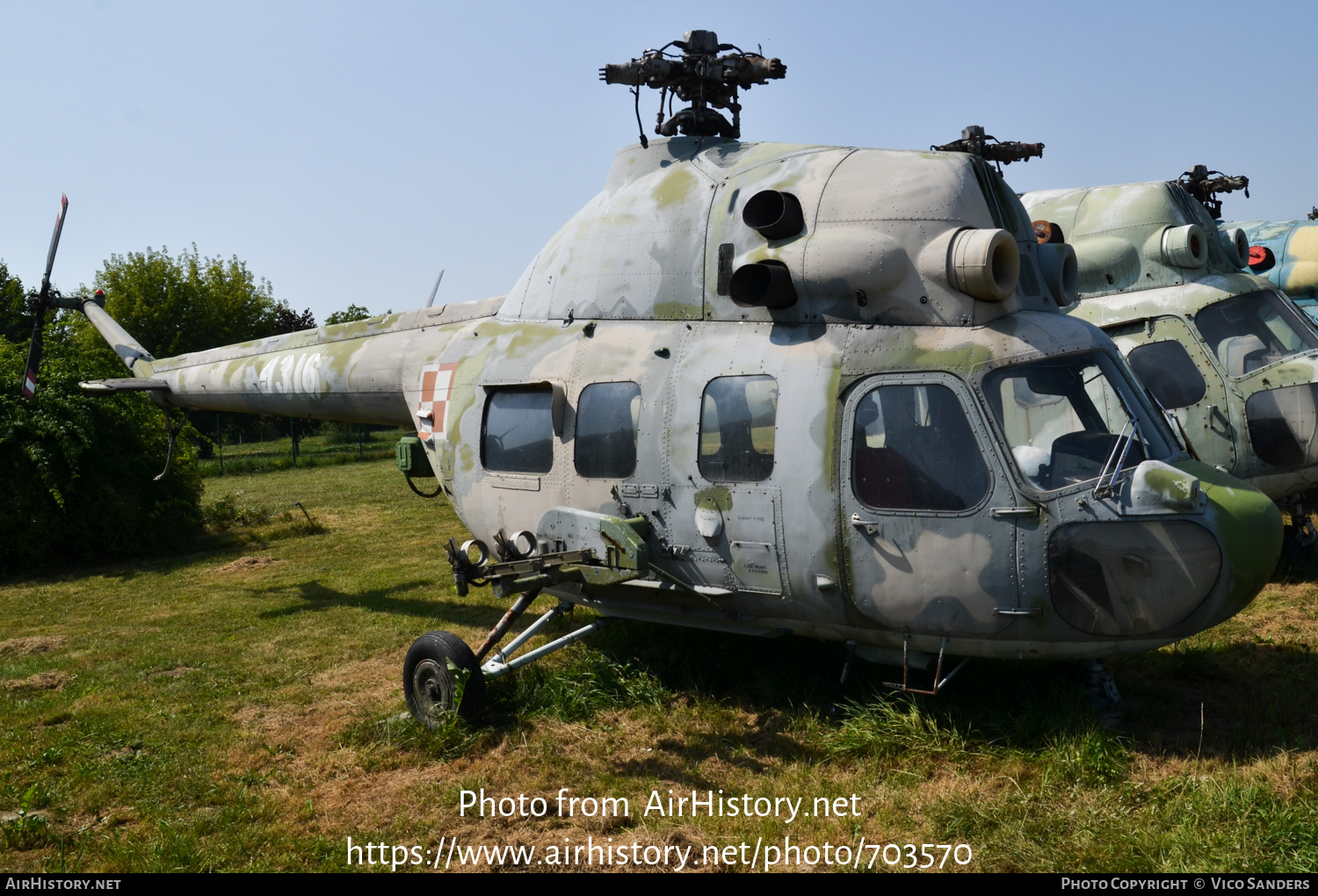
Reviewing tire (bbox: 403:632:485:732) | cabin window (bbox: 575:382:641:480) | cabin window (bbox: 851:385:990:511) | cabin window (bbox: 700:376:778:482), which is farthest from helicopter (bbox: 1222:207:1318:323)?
tire (bbox: 403:632:485:732)

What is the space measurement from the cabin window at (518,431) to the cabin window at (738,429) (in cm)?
137

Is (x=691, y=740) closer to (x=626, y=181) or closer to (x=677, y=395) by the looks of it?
(x=677, y=395)

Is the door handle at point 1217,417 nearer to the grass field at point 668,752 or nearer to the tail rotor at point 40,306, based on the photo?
the grass field at point 668,752

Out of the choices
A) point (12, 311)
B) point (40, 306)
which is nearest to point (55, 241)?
point (40, 306)

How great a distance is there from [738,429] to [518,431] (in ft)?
6.52

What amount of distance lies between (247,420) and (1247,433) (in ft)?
143

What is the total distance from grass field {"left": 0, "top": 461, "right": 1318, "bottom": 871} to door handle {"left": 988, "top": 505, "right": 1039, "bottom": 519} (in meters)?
1.40

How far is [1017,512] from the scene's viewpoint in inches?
201

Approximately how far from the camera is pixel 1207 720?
5.78m

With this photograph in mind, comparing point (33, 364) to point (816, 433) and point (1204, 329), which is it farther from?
point (1204, 329)

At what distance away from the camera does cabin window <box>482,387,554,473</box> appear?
6.92m

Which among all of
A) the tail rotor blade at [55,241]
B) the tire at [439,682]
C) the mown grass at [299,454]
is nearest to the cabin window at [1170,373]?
the tire at [439,682]

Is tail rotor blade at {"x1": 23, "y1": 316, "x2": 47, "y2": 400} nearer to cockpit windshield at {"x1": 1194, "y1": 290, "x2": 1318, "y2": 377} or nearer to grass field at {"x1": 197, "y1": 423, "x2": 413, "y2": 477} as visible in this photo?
grass field at {"x1": 197, "y1": 423, "x2": 413, "y2": 477}
